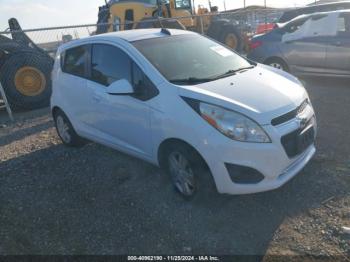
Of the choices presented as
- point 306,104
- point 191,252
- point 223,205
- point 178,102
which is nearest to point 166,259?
point 191,252

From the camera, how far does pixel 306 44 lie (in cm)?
743

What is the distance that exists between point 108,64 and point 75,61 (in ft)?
3.13

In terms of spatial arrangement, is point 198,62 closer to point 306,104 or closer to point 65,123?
point 306,104

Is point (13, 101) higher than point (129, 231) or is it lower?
higher

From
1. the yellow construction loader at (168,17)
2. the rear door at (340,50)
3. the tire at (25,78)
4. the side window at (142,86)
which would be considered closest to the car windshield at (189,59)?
the side window at (142,86)

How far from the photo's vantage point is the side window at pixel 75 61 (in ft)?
15.7

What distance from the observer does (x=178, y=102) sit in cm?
339

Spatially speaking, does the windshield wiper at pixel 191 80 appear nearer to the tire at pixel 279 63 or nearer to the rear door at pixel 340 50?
the rear door at pixel 340 50

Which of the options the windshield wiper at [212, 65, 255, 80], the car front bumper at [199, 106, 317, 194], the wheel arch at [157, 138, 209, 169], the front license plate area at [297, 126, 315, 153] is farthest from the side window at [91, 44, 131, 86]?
the front license plate area at [297, 126, 315, 153]

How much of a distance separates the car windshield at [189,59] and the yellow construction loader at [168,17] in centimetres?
692

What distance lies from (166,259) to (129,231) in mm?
563

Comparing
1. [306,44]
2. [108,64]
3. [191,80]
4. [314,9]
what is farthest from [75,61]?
[314,9]

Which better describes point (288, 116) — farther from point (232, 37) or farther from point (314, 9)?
point (314, 9)

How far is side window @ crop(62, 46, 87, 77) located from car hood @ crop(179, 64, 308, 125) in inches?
76.1
